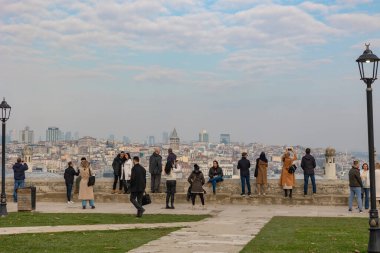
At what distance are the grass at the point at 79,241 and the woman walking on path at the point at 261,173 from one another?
9865mm

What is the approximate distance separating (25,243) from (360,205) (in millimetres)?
12126

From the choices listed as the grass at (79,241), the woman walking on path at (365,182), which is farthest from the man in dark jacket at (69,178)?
the woman walking on path at (365,182)

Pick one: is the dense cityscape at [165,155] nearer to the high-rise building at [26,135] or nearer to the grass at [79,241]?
the high-rise building at [26,135]

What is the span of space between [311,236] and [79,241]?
491 cm

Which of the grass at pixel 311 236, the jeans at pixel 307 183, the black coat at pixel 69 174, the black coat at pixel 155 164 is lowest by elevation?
the grass at pixel 311 236

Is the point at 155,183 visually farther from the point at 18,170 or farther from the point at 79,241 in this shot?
the point at 79,241

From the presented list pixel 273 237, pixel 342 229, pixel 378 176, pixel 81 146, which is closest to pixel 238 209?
Answer: pixel 378 176

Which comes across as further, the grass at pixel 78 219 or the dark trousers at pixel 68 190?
the dark trousers at pixel 68 190

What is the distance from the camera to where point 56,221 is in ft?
51.2

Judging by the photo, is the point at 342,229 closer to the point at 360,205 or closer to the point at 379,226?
the point at 379,226

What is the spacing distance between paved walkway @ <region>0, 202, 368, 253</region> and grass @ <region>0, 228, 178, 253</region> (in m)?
0.44

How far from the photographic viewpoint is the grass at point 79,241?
34.4 feet

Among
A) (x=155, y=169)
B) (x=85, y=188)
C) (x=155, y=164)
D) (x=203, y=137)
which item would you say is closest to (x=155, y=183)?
(x=155, y=169)

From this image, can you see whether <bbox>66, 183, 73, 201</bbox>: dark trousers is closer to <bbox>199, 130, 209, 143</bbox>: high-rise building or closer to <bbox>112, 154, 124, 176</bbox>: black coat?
<bbox>112, 154, 124, 176</bbox>: black coat
